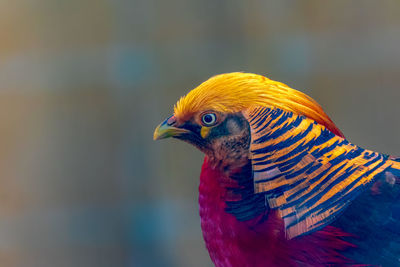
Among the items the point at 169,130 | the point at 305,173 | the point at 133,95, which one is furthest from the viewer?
the point at 133,95

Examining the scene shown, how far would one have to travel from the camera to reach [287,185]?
2.02 ft

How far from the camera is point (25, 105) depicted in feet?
6.10

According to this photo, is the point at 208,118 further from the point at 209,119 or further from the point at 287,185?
the point at 287,185

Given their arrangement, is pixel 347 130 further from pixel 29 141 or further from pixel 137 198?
pixel 29 141

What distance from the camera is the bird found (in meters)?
0.60

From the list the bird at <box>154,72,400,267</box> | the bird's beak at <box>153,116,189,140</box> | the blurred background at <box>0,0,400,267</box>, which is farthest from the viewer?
the blurred background at <box>0,0,400,267</box>

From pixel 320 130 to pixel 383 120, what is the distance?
1005 millimetres

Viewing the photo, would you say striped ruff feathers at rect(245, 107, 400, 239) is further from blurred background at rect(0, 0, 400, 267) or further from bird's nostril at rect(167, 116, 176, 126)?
blurred background at rect(0, 0, 400, 267)

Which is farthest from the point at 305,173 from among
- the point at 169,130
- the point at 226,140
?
the point at 169,130

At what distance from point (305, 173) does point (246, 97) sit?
0.47ft

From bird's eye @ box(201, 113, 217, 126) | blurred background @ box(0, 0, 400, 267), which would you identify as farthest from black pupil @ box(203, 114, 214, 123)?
blurred background @ box(0, 0, 400, 267)

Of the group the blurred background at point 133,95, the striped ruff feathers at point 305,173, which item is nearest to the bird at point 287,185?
the striped ruff feathers at point 305,173

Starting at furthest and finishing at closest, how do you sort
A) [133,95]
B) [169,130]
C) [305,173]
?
[133,95] → [169,130] → [305,173]

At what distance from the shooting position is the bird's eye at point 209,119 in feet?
2.22
